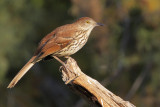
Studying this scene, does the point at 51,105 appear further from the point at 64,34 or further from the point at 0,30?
the point at 64,34

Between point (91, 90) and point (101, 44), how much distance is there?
319 inches

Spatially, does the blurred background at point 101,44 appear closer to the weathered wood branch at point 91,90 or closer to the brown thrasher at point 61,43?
the brown thrasher at point 61,43

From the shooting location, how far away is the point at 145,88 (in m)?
15.4

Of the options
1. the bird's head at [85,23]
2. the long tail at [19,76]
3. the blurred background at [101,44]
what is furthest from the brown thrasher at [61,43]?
the blurred background at [101,44]

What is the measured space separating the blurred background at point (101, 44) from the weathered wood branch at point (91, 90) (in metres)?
7.13

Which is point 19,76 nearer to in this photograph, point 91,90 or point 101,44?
point 91,90

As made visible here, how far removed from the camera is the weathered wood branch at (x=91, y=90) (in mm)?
6671

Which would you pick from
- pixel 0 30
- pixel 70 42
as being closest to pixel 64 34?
pixel 70 42

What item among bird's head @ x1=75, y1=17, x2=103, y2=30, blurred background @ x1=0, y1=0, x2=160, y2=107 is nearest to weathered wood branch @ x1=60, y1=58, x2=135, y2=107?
bird's head @ x1=75, y1=17, x2=103, y2=30

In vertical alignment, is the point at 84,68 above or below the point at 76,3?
below

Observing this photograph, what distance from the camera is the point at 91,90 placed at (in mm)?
6762

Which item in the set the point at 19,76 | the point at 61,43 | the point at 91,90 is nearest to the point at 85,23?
the point at 61,43

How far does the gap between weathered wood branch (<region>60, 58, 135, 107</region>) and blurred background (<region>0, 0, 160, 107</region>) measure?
23.4ft

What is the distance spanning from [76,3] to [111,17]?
3.85ft
